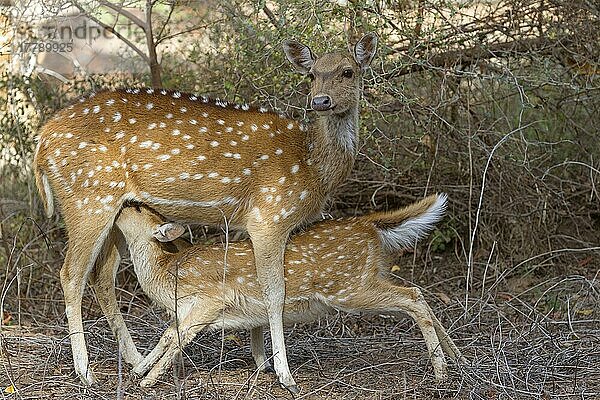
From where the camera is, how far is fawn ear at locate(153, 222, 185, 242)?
5684 millimetres

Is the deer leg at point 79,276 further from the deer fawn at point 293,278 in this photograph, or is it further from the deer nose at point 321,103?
the deer nose at point 321,103

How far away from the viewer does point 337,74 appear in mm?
5582

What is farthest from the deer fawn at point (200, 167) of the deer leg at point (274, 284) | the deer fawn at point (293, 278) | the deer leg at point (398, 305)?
the deer leg at point (398, 305)

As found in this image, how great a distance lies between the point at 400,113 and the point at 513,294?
5.16 feet

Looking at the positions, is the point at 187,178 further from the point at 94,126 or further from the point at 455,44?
the point at 455,44

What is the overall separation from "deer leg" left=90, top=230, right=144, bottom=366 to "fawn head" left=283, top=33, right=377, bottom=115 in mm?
1560

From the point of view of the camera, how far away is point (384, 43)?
7121 mm

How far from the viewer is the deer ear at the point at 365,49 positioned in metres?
5.80

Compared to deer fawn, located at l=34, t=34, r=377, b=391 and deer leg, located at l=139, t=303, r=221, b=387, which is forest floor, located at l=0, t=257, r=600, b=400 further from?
deer fawn, located at l=34, t=34, r=377, b=391

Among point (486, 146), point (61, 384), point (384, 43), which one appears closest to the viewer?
point (61, 384)

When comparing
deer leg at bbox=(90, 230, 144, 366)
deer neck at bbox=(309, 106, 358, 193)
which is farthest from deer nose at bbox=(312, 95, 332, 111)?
deer leg at bbox=(90, 230, 144, 366)

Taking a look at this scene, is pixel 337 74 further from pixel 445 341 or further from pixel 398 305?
pixel 445 341

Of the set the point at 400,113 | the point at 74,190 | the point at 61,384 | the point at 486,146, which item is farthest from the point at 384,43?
the point at 61,384

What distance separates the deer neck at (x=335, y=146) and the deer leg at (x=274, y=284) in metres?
0.47
